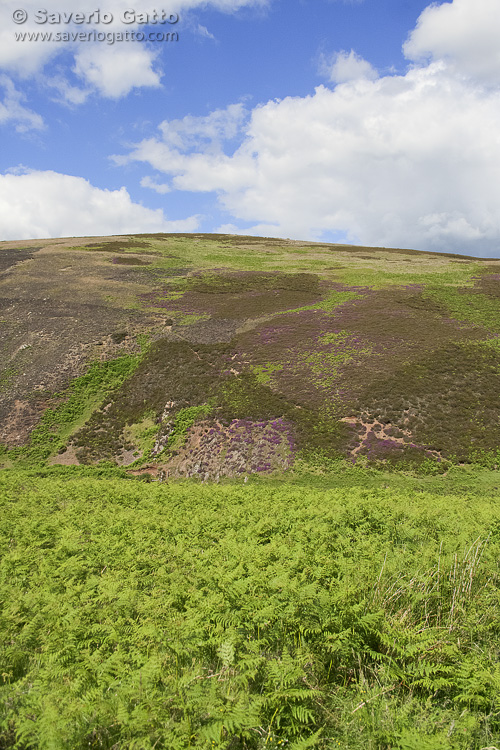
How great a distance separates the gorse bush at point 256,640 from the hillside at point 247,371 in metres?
17.9

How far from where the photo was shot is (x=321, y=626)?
6305mm

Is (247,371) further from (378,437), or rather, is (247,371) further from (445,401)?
(445,401)

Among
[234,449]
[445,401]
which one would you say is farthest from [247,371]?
[445,401]

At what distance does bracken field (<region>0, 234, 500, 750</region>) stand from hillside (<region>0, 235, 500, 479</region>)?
0.26 meters

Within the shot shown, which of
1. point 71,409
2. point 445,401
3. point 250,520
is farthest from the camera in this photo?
point 71,409

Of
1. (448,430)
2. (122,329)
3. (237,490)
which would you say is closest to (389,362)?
(448,430)

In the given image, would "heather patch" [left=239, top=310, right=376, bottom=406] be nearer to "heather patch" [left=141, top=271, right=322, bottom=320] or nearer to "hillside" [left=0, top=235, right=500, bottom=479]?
"hillside" [left=0, top=235, right=500, bottom=479]

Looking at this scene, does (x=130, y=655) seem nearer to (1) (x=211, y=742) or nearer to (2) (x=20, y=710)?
(2) (x=20, y=710)

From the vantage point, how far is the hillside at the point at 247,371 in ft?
98.0

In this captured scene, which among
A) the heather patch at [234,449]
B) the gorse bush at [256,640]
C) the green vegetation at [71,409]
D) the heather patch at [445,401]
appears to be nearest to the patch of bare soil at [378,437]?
the heather patch at [445,401]

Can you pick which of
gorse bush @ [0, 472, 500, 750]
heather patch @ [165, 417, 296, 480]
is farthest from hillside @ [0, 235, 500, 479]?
gorse bush @ [0, 472, 500, 750]

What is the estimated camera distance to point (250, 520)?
1364cm

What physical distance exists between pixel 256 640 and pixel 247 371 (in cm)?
3230

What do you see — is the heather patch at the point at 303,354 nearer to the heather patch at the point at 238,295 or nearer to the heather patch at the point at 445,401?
the heather patch at the point at 445,401
